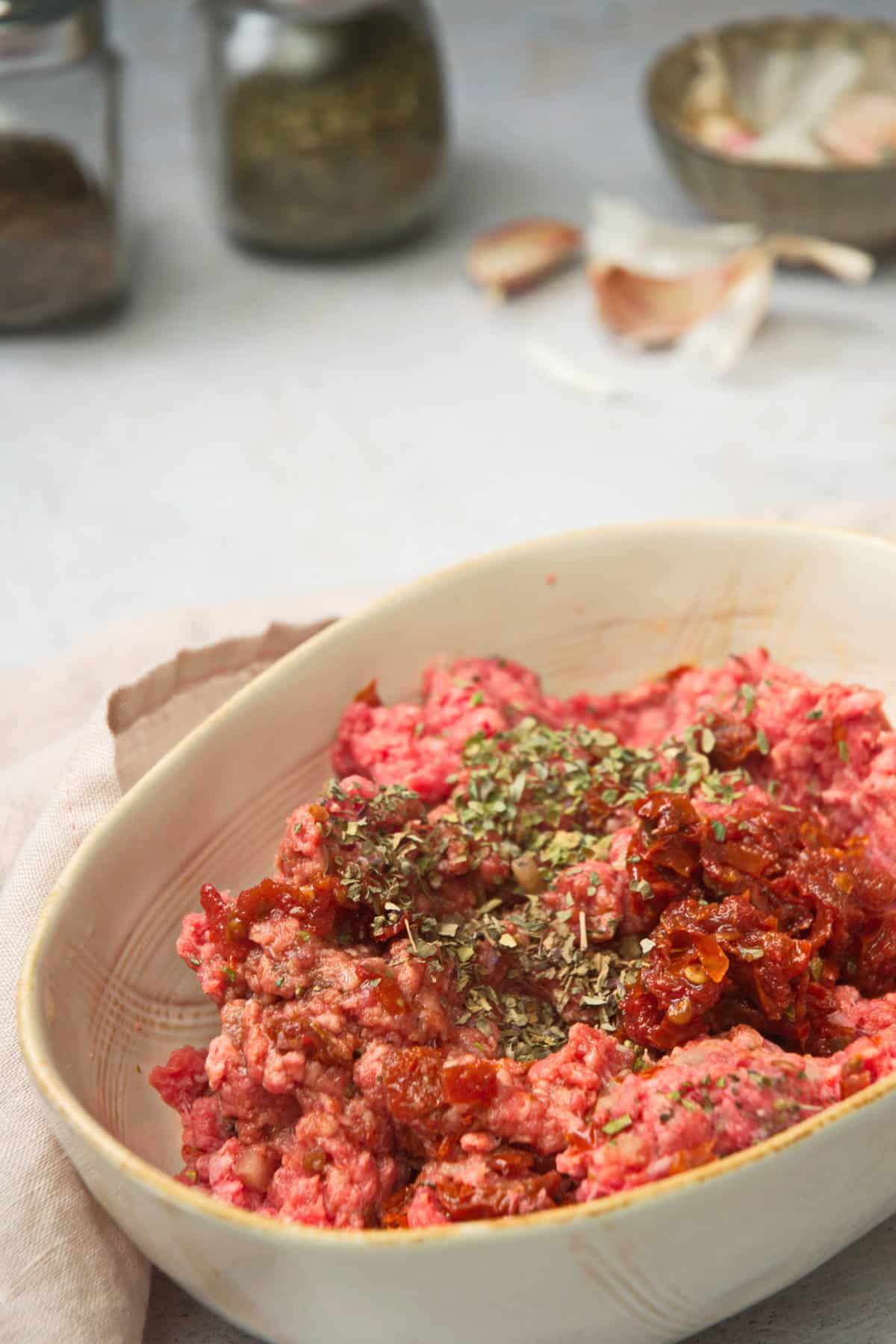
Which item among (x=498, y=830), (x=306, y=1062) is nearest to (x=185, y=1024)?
(x=306, y=1062)

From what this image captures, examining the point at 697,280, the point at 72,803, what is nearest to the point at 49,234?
the point at 697,280

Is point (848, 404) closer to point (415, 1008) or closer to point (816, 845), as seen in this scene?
point (816, 845)

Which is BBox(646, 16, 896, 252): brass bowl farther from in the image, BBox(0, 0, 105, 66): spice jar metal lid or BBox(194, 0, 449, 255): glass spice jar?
BBox(0, 0, 105, 66): spice jar metal lid

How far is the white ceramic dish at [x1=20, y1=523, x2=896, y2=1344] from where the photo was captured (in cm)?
206

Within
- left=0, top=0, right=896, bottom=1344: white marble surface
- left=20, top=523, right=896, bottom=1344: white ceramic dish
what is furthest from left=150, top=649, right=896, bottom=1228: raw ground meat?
left=0, top=0, right=896, bottom=1344: white marble surface

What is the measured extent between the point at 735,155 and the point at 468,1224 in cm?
489

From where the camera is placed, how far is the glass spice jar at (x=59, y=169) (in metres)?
5.20

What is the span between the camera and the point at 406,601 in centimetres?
326

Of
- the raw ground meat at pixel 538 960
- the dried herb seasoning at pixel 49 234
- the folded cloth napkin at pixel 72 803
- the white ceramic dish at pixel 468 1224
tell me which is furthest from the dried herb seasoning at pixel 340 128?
the raw ground meat at pixel 538 960

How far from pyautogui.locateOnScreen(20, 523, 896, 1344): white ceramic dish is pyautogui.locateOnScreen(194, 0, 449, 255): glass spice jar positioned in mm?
2819

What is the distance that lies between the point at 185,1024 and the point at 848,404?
3.72 metres

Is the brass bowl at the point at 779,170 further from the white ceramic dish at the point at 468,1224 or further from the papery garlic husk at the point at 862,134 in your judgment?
the white ceramic dish at the point at 468,1224

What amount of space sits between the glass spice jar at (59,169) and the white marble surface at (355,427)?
0.39 meters

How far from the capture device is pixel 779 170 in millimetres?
5539
